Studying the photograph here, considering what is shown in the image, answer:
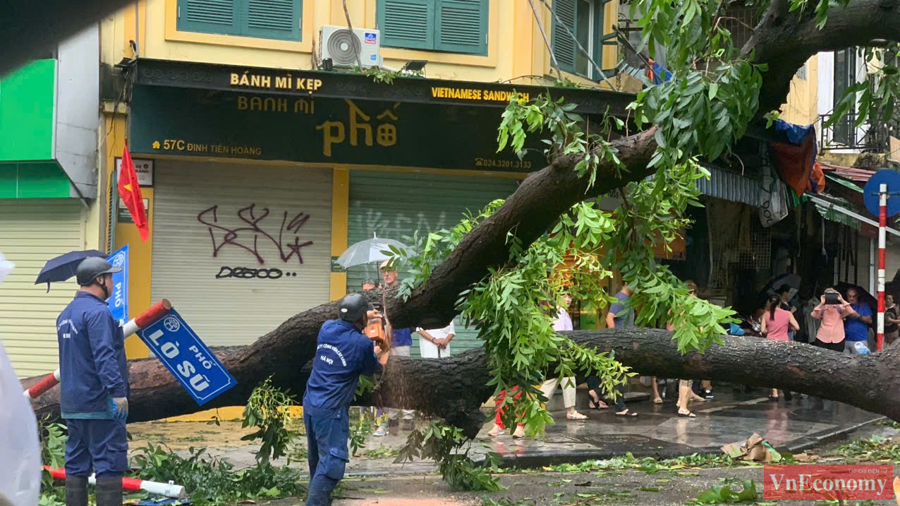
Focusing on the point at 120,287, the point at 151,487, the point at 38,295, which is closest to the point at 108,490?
the point at 151,487

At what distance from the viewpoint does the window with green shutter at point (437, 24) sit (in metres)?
12.9

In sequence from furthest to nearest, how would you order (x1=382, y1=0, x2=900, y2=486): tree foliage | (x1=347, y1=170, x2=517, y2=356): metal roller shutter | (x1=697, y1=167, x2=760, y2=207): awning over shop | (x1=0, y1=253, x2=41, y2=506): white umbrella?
(x1=697, y1=167, x2=760, y2=207): awning over shop < (x1=347, y1=170, x2=517, y2=356): metal roller shutter < (x1=382, y1=0, x2=900, y2=486): tree foliage < (x1=0, y1=253, x2=41, y2=506): white umbrella

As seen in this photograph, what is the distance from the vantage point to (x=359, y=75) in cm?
1180

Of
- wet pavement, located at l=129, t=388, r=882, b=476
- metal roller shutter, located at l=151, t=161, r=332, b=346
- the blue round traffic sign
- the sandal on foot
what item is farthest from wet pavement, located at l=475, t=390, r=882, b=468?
metal roller shutter, located at l=151, t=161, r=332, b=346

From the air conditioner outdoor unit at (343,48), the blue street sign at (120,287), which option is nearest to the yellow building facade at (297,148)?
the air conditioner outdoor unit at (343,48)

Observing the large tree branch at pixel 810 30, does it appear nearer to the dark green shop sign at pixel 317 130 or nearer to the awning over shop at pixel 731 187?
the dark green shop sign at pixel 317 130

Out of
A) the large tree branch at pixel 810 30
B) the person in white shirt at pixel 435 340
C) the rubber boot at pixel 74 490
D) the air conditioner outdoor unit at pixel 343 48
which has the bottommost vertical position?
the rubber boot at pixel 74 490

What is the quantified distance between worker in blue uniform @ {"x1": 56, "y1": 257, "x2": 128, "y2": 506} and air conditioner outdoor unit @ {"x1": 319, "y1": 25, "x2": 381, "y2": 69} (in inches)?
246

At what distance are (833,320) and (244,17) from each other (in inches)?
365

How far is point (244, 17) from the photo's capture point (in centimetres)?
1230

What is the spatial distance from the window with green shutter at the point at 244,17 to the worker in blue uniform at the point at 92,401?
6.36 metres

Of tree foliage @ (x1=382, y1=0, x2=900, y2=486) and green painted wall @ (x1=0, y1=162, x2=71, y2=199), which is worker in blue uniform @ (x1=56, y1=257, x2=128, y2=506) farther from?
green painted wall @ (x1=0, y1=162, x2=71, y2=199)

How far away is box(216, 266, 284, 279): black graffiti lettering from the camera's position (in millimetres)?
12758

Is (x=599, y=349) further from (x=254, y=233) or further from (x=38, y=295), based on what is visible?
(x=38, y=295)
